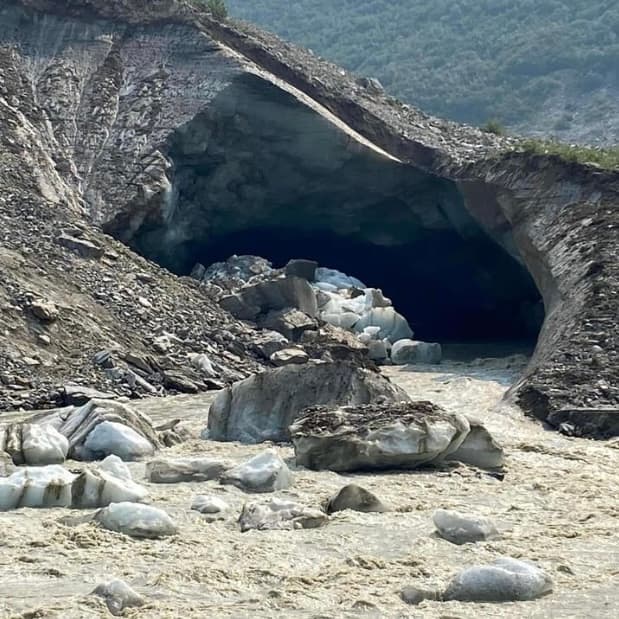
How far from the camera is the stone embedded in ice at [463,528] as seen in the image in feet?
27.4

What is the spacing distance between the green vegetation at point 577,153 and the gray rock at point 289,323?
18.9 ft

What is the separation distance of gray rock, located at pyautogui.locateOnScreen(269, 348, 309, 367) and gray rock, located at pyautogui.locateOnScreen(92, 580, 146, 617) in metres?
13.5

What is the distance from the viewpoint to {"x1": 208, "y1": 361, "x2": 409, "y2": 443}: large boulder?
13.6 m

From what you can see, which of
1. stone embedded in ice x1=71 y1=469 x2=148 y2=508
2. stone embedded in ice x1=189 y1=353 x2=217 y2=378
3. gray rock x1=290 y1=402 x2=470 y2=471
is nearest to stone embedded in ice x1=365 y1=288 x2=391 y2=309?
stone embedded in ice x1=189 y1=353 x2=217 y2=378

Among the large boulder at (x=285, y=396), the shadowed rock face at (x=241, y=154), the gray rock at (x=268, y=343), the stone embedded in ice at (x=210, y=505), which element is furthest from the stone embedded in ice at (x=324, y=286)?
the stone embedded in ice at (x=210, y=505)

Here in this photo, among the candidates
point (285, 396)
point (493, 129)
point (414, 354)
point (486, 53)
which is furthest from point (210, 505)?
point (486, 53)

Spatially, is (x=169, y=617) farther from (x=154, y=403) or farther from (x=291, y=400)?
(x=154, y=403)

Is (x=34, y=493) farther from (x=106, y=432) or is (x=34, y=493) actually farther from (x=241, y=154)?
(x=241, y=154)

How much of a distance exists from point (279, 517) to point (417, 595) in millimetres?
2059

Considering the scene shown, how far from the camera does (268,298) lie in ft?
82.6

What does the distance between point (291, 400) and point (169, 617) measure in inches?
292

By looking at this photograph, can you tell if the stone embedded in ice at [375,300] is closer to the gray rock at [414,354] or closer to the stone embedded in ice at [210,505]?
the gray rock at [414,354]

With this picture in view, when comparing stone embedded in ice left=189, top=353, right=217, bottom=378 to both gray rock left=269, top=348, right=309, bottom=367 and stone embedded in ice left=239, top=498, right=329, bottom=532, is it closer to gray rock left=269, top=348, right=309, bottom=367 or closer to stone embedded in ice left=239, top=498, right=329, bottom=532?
gray rock left=269, top=348, right=309, bottom=367

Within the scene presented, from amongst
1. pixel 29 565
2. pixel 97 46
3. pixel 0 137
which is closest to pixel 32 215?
pixel 0 137
